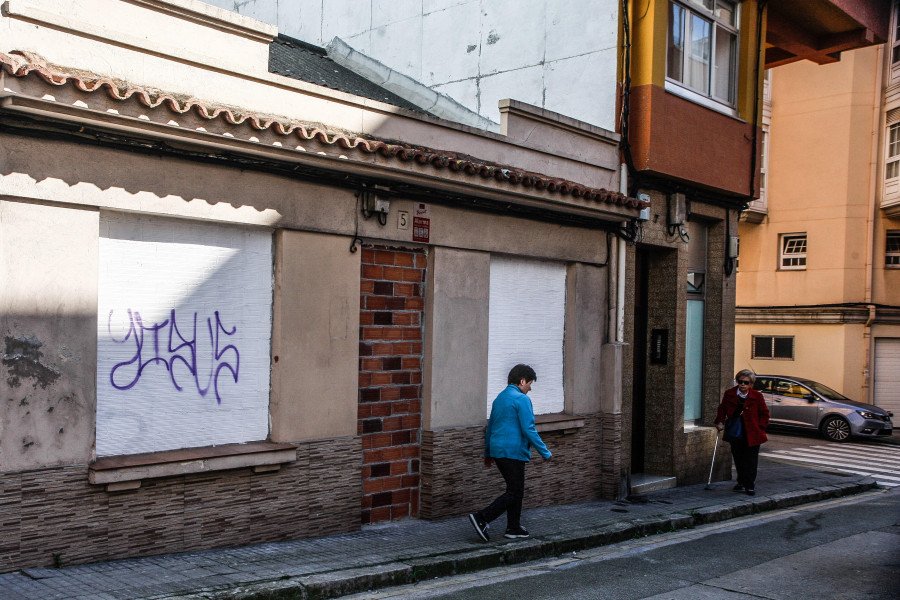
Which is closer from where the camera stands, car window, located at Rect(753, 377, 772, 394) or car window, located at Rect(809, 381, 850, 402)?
car window, located at Rect(809, 381, 850, 402)

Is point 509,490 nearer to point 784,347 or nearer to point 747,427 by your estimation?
point 747,427

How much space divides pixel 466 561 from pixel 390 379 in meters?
2.28

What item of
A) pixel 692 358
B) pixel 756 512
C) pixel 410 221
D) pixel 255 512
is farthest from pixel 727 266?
pixel 255 512

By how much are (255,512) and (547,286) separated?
5072 millimetres

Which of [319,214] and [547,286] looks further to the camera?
[547,286]

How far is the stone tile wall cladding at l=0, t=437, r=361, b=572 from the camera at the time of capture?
6.43 metres

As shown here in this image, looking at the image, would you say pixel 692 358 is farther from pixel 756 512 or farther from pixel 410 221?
pixel 410 221

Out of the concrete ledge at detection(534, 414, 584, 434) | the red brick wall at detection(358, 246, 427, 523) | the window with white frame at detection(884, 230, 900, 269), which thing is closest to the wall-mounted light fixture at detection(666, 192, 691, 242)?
the concrete ledge at detection(534, 414, 584, 434)

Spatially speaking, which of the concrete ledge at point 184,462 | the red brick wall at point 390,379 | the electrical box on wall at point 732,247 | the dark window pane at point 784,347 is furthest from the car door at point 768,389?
the concrete ledge at point 184,462

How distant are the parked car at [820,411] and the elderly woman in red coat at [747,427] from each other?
9.78 m

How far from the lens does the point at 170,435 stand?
7.51 m

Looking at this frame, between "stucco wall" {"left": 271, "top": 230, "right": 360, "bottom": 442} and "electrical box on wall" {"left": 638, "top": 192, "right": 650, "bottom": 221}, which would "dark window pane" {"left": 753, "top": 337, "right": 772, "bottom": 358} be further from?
"stucco wall" {"left": 271, "top": 230, "right": 360, "bottom": 442}

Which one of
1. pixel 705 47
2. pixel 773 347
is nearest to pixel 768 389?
→ pixel 773 347

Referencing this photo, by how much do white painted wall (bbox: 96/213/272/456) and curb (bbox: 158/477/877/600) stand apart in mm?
1737
